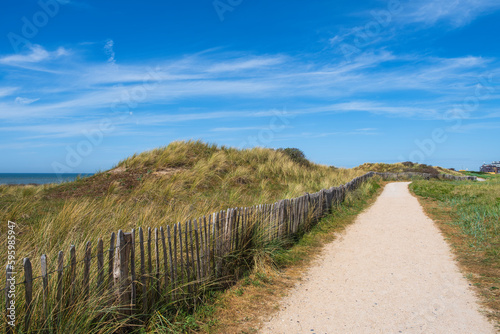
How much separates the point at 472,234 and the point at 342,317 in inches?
245

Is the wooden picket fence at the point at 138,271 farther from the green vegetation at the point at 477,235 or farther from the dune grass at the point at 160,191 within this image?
the green vegetation at the point at 477,235

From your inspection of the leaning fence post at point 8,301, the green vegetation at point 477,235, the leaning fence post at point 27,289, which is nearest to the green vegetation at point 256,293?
the leaning fence post at point 27,289

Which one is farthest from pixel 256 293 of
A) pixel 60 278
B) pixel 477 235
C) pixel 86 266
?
pixel 477 235

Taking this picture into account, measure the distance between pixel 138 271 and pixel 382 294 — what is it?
11.9 feet

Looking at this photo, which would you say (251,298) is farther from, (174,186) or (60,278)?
(174,186)

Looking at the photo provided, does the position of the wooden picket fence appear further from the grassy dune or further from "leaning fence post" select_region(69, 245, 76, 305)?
the grassy dune

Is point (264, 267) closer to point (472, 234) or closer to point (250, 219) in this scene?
point (250, 219)

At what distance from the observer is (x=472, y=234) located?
8.32 meters

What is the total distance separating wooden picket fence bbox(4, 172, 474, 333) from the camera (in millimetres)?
2822

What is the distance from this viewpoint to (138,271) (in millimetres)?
3730

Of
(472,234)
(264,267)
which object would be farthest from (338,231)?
(264,267)

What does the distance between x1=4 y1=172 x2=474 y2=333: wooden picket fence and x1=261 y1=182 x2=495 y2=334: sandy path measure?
45.0 inches

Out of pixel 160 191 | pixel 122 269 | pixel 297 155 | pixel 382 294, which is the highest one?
pixel 297 155

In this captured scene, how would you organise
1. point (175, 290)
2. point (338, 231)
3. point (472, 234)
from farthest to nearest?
point (338, 231) < point (472, 234) < point (175, 290)
